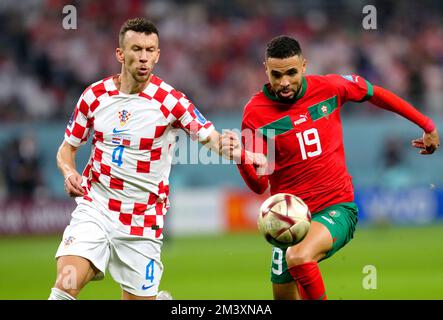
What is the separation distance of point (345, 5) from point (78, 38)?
6.59m

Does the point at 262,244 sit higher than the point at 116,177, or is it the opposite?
the point at 262,244

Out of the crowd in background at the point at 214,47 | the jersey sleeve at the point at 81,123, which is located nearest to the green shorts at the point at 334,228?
the jersey sleeve at the point at 81,123

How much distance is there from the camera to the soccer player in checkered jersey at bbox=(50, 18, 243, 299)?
689 centimetres

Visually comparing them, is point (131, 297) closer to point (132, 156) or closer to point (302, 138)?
point (132, 156)

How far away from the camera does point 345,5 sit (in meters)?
21.8

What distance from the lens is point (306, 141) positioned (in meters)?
7.38

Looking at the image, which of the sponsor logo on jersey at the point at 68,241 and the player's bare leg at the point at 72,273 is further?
the sponsor logo on jersey at the point at 68,241

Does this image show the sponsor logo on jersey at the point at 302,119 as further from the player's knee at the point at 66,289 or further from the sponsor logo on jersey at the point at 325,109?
the player's knee at the point at 66,289

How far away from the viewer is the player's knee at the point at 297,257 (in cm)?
668

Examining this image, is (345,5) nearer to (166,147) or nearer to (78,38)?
(78,38)

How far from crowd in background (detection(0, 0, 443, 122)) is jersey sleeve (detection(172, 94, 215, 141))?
12.8 meters

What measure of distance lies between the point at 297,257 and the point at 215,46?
49.0ft

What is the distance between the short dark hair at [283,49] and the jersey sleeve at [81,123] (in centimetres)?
149
